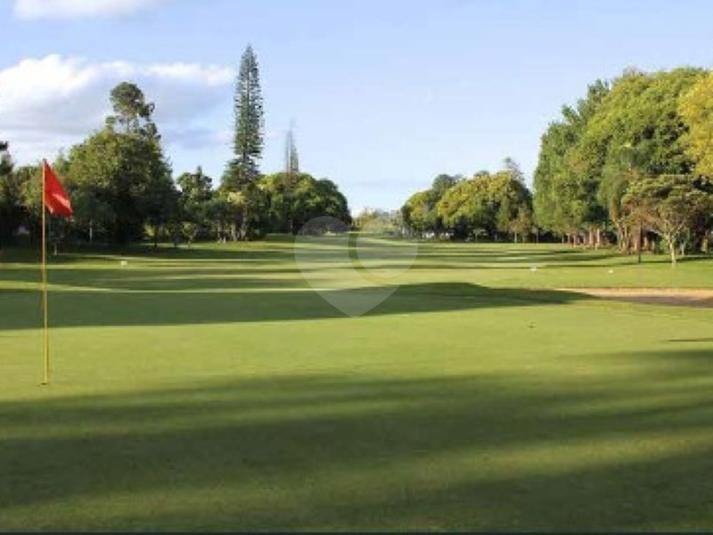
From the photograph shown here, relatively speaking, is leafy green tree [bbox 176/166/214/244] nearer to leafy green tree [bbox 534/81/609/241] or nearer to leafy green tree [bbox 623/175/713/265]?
leafy green tree [bbox 534/81/609/241]

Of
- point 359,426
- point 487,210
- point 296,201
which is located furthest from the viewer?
point 487,210

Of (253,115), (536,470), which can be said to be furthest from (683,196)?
(253,115)

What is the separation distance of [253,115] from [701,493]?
119342mm

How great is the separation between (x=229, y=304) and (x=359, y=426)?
18086 millimetres

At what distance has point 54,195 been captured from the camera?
442 inches

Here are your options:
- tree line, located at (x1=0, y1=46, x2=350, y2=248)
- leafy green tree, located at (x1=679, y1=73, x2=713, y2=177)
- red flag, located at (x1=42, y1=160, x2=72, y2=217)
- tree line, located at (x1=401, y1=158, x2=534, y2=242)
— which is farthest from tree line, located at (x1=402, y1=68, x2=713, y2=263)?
red flag, located at (x1=42, y1=160, x2=72, y2=217)

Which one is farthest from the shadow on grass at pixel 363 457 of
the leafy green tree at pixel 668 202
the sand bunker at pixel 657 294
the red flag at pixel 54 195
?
the leafy green tree at pixel 668 202

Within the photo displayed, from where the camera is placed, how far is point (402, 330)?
18.4 metres

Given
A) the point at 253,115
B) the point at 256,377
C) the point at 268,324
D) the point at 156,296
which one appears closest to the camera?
the point at 256,377

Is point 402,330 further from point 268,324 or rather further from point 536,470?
point 536,470

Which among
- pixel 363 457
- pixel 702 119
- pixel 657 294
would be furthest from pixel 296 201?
pixel 363 457

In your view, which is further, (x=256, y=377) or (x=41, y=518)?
(x=256, y=377)

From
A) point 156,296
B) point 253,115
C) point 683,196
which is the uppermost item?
point 253,115

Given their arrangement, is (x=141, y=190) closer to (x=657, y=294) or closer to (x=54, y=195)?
(x=657, y=294)
